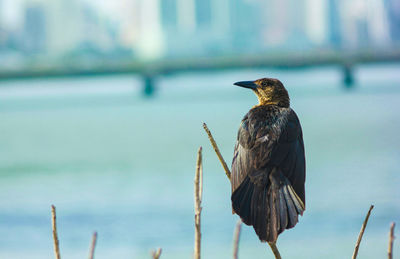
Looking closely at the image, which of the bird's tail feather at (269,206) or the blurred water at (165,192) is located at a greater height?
the blurred water at (165,192)

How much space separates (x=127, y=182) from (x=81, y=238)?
874cm

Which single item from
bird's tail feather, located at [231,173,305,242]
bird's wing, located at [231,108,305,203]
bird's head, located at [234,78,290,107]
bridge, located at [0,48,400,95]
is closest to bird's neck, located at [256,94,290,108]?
bird's head, located at [234,78,290,107]

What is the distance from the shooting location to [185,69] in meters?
76.4

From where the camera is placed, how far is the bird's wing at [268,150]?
14.1 ft

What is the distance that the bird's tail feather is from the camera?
386 cm

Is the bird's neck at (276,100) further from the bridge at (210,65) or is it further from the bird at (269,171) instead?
the bridge at (210,65)

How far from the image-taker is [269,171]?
4316 mm

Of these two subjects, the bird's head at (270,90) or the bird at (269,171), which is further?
the bird's head at (270,90)

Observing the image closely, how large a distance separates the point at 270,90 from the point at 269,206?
110 centimetres

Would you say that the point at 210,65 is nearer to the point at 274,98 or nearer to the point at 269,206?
the point at 274,98

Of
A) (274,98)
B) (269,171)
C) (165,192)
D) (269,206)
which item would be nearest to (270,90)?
(274,98)

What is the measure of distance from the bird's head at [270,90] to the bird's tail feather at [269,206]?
0.77 metres

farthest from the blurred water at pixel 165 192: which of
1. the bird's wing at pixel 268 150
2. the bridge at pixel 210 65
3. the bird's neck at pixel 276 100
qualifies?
the bridge at pixel 210 65

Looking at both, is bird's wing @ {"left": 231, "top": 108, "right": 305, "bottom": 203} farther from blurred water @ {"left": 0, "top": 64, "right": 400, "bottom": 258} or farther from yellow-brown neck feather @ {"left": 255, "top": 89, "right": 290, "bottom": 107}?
blurred water @ {"left": 0, "top": 64, "right": 400, "bottom": 258}
